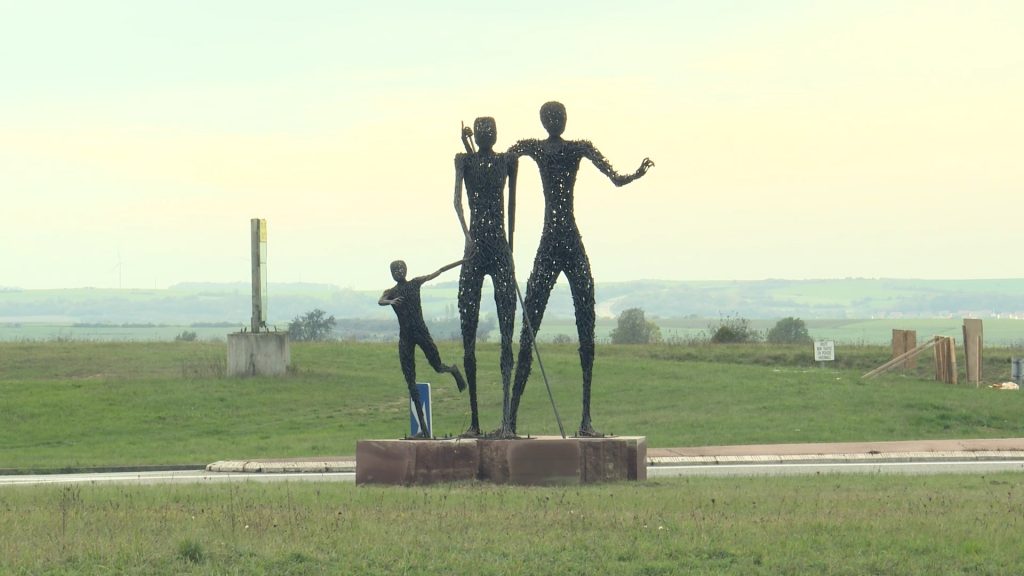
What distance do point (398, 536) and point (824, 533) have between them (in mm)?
3472

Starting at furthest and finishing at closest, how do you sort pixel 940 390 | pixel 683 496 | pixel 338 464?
1. pixel 940 390
2. pixel 338 464
3. pixel 683 496

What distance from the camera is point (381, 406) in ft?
114

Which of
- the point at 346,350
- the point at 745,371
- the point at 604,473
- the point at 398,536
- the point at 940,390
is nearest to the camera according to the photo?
the point at 398,536

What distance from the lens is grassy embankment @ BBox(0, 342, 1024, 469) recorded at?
94.2ft

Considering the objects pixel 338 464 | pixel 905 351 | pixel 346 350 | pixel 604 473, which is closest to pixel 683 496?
pixel 604 473

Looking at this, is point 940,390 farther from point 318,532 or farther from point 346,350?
point 318,532

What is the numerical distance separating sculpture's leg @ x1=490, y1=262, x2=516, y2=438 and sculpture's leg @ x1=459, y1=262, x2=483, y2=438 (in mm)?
234

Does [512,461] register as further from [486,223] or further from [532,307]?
[486,223]

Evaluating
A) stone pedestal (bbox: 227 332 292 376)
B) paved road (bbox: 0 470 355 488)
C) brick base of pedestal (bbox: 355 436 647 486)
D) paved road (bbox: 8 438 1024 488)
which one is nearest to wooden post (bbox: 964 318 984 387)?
paved road (bbox: 8 438 1024 488)

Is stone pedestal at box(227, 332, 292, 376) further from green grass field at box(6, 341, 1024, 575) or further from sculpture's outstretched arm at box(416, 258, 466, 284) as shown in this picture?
sculpture's outstretched arm at box(416, 258, 466, 284)

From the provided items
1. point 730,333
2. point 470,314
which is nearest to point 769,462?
point 470,314

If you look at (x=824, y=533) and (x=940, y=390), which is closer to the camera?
(x=824, y=533)

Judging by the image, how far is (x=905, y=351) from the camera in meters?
42.7

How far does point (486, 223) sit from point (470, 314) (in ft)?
3.71
